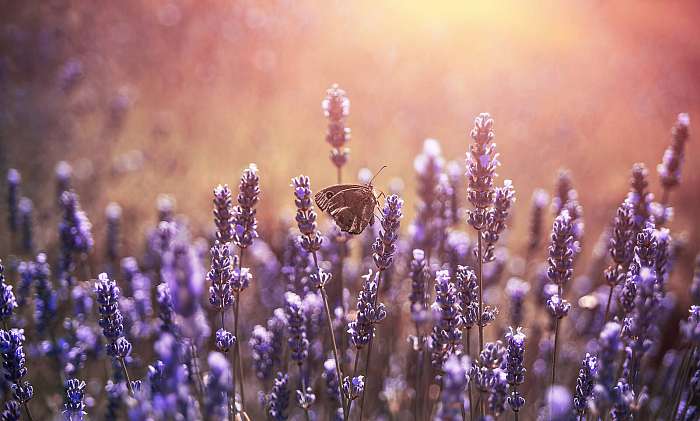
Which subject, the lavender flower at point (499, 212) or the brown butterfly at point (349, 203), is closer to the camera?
the lavender flower at point (499, 212)

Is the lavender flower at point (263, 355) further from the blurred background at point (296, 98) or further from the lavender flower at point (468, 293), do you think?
the blurred background at point (296, 98)

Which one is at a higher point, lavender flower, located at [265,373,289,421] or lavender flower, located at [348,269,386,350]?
lavender flower, located at [348,269,386,350]

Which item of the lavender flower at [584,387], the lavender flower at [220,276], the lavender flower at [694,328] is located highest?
the lavender flower at [220,276]

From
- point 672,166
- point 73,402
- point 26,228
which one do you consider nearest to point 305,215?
point 73,402

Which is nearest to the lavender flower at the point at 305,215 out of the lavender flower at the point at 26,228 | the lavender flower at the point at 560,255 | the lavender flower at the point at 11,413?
the lavender flower at the point at 560,255

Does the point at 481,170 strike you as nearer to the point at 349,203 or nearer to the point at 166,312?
the point at 349,203

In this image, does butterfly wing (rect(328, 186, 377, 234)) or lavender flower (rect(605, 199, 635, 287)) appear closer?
lavender flower (rect(605, 199, 635, 287))

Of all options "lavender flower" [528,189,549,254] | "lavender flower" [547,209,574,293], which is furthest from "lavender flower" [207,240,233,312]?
"lavender flower" [528,189,549,254]

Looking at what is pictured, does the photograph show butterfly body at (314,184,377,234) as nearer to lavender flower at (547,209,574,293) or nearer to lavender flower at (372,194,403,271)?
lavender flower at (372,194,403,271)
